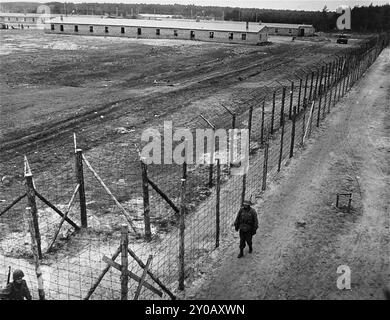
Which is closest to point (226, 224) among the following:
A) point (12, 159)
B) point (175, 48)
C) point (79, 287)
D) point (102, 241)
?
point (102, 241)

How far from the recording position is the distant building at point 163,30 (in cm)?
6656

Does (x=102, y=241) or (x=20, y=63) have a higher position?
(x=20, y=63)

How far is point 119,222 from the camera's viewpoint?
35.3 ft

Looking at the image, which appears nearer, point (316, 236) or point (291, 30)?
point (316, 236)

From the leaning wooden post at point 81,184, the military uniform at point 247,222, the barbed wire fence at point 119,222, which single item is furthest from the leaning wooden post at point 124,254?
the leaning wooden post at point 81,184

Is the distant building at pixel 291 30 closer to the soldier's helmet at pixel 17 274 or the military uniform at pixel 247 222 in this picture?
the military uniform at pixel 247 222

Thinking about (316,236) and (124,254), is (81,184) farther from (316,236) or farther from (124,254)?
(316,236)

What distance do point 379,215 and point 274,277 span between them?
4.59 meters

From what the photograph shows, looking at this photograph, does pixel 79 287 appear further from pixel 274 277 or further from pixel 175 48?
pixel 175 48

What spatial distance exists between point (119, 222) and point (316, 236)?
16.3 feet

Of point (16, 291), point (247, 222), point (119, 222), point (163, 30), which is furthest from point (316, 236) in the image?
point (163, 30)

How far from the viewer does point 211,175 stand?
13.3 meters
